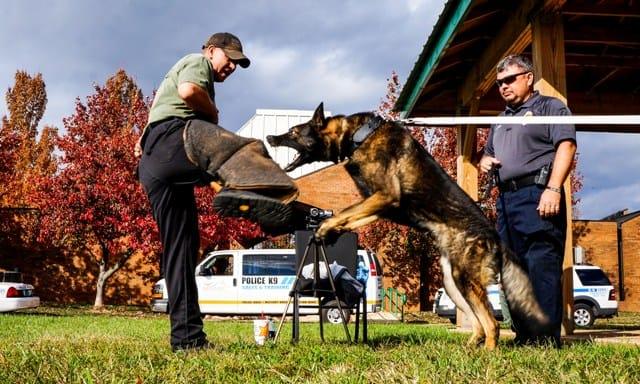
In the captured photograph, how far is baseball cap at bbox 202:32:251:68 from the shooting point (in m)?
3.48

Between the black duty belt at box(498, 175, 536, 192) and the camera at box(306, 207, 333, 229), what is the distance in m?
1.28

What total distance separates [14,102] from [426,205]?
121 ft

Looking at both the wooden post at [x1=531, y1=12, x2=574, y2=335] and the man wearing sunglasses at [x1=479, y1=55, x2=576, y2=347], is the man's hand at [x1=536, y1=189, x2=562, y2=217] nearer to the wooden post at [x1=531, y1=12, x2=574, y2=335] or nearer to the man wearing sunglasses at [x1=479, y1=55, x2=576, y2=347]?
the man wearing sunglasses at [x1=479, y1=55, x2=576, y2=347]

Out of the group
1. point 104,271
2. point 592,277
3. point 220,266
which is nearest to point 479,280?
point 592,277

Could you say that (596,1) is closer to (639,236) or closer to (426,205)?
(426,205)

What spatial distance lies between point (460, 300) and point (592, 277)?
13.8m

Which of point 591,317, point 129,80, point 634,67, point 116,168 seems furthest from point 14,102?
point 634,67

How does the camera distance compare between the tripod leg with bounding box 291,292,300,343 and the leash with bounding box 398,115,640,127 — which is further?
the tripod leg with bounding box 291,292,300,343

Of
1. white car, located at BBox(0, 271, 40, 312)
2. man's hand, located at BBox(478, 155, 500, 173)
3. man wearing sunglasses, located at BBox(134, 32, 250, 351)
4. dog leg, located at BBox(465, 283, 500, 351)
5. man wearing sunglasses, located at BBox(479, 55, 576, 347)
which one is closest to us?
man wearing sunglasses, located at BBox(134, 32, 250, 351)

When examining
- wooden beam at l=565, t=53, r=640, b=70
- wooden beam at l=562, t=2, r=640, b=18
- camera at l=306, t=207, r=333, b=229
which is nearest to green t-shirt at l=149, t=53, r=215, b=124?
camera at l=306, t=207, r=333, b=229

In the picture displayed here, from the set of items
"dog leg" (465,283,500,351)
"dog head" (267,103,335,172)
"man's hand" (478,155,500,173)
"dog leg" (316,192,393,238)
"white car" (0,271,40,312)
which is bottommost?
"white car" (0,271,40,312)

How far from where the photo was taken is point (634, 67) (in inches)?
291

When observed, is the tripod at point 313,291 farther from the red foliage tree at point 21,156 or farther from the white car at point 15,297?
the red foliage tree at point 21,156

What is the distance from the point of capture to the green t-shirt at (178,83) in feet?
10.7
